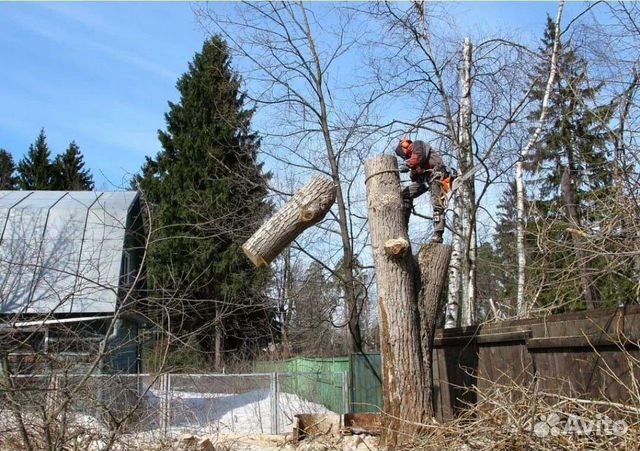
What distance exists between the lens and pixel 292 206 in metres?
6.16

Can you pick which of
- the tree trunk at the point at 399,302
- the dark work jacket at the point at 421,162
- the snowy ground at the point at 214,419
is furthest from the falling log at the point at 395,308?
the snowy ground at the point at 214,419

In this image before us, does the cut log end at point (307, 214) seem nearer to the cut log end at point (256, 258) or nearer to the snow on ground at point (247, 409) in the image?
the cut log end at point (256, 258)

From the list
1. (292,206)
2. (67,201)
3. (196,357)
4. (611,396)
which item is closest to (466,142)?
(292,206)

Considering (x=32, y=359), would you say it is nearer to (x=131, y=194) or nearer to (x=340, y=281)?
(x=340, y=281)

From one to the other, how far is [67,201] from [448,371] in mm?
12140

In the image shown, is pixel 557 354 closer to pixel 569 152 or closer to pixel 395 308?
pixel 395 308

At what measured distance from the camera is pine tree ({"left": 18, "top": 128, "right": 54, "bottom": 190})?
121 ft

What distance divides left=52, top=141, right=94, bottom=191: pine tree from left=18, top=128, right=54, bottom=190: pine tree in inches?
14.8

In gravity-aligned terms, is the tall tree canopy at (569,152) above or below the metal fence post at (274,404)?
above

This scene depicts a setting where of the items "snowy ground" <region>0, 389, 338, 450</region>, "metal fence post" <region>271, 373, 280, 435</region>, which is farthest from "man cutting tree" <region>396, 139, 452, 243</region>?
"metal fence post" <region>271, 373, 280, 435</region>

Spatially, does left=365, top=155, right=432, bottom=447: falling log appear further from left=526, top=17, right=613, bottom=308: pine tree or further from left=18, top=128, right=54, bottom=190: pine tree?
left=18, top=128, right=54, bottom=190: pine tree

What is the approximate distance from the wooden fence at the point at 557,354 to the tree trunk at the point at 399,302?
0.53 metres

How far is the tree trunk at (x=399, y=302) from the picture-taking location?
6.08m

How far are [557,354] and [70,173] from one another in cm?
3684
